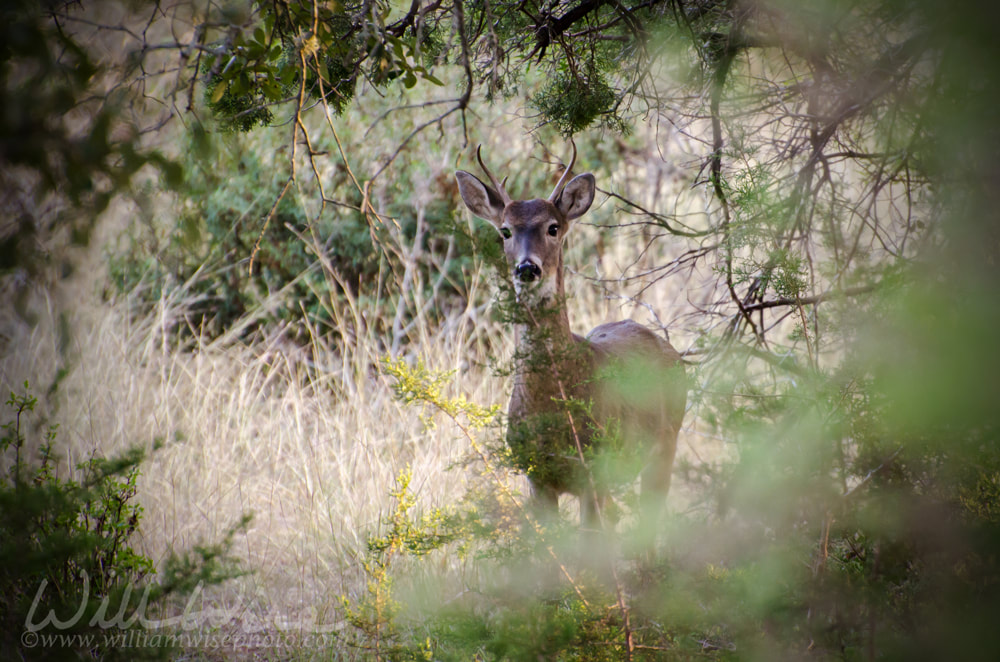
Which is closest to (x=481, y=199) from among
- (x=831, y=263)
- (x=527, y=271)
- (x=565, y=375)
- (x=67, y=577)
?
(x=527, y=271)

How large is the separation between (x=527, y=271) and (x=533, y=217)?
57cm

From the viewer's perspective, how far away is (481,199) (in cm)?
470

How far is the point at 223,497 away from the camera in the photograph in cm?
480

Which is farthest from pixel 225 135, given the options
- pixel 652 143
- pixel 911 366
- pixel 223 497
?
pixel 652 143

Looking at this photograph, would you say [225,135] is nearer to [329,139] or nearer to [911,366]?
[911,366]

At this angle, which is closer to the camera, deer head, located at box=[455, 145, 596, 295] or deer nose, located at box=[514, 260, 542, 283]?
deer nose, located at box=[514, 260, 542, 283]

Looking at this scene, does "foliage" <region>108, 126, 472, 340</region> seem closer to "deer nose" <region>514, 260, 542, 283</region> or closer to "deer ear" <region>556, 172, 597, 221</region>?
"deer ear" <region>556, 172, 597, 221</region>

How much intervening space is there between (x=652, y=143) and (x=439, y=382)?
7625 millimetres

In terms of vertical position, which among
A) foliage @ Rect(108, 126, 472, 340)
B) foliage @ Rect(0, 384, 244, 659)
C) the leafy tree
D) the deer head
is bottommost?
foliage @ Rect(0, 384, 244, 659)

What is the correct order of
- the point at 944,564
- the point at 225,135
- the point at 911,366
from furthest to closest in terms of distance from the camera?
the point at 225,135 → the point at 944,564 → the point at 911,366

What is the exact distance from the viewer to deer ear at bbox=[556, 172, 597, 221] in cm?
460

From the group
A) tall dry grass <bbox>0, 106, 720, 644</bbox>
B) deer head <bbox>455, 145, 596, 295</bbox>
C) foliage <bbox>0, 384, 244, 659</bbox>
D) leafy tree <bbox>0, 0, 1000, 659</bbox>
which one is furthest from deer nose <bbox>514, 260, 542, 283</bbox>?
foliage <bbox>0, 384, 244, 659</bbox>

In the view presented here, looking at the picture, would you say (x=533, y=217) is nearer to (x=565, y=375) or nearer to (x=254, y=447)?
(x=565, y=375)

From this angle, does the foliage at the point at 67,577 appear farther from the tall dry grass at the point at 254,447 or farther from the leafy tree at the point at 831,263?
the leafy tree at the point at 831,263
